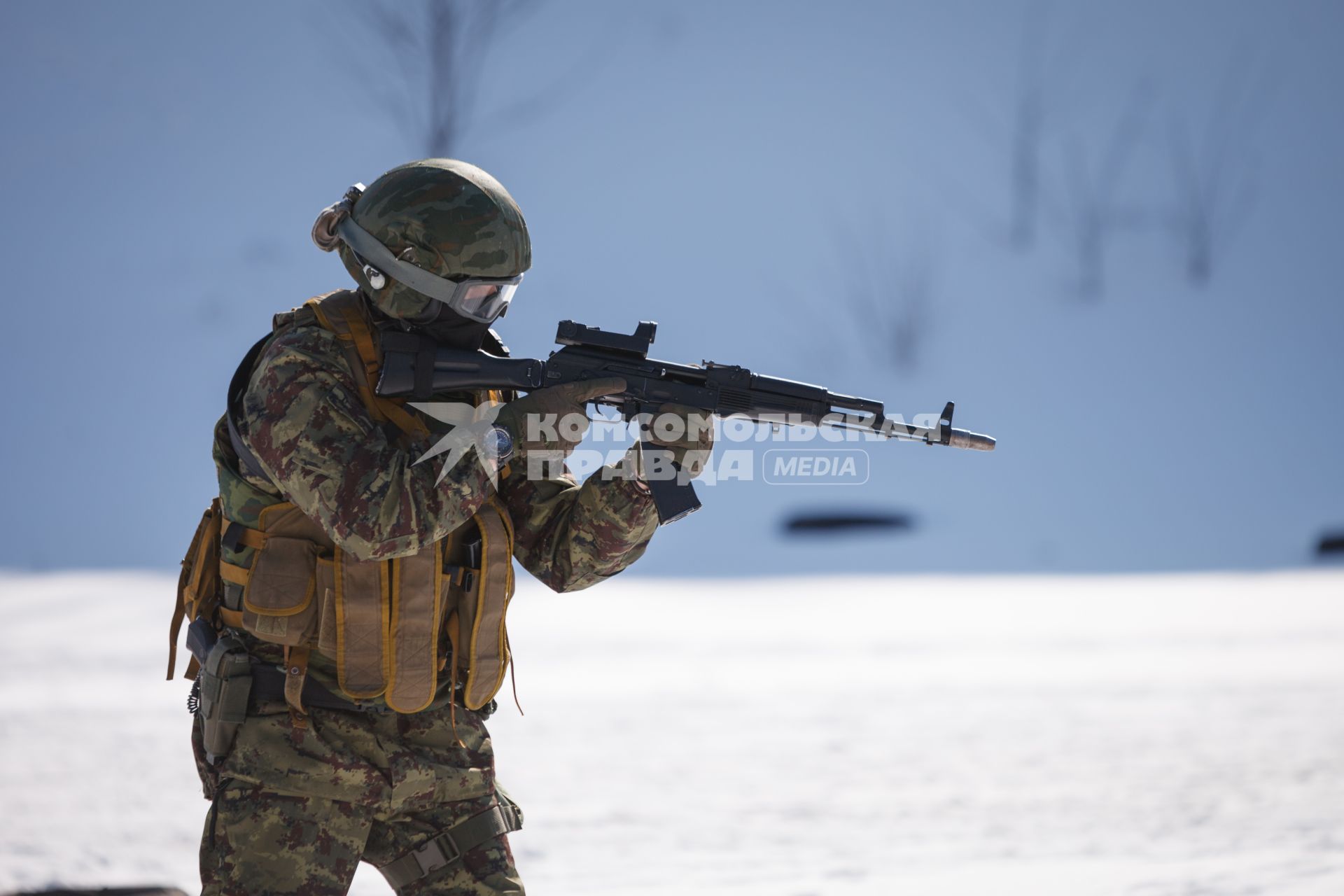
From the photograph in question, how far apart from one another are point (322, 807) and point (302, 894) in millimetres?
148

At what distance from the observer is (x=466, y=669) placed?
99.2 inches

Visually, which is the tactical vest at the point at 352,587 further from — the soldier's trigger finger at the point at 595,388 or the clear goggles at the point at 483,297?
the soldier's trigger finger at the point at 595,388

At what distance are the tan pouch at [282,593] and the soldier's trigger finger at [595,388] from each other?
0.59m

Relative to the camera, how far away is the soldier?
2.21 meters

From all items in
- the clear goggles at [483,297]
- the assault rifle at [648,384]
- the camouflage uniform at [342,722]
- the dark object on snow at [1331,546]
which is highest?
the dark object on snow at [1331,546]

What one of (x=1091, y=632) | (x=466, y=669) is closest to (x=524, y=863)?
(x=466, y=669)

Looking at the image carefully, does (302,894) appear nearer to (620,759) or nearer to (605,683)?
(620,759)

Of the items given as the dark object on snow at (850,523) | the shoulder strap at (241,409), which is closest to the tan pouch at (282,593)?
the shoulder strap at (241,409)

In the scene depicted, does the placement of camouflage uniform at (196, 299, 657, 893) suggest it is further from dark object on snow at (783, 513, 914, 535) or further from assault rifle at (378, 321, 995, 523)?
dark object on snow at (783, 513, 914, 535)

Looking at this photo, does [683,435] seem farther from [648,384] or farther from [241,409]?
[241,409]

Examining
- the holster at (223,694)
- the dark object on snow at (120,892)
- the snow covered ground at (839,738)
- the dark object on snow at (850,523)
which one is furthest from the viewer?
the dark object on snow at (850,523)

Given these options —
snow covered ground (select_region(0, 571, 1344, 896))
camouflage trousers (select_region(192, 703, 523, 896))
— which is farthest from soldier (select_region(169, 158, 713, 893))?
Answer: snow covered ground (select_region(0, 571, 1344, 896))

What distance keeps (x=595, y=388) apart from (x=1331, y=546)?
30.7ft

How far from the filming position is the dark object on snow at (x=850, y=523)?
9734 millimetres
